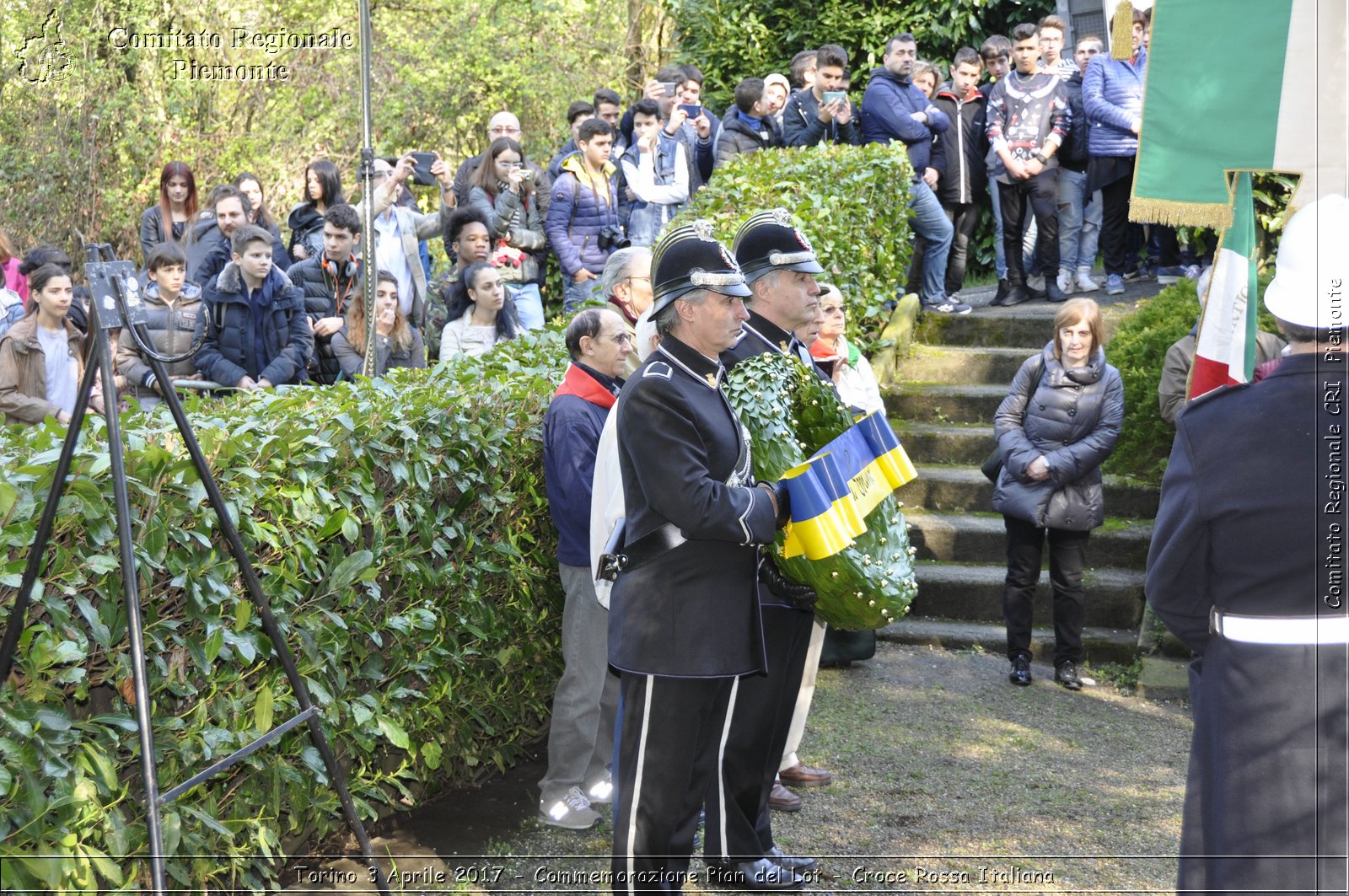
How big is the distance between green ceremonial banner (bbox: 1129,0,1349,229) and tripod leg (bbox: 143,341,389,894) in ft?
12.5

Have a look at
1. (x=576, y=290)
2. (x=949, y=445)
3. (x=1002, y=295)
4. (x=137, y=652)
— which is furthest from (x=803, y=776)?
(x=1002, y=295)

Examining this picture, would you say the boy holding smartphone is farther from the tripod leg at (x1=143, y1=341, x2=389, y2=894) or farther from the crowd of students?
the tripod leg at (x1=143, y1=341, x2=389, y2=894)

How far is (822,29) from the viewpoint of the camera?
14258 millimetres

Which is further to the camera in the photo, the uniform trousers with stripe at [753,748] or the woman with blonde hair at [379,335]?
the woman with blonde hair at [379,335]

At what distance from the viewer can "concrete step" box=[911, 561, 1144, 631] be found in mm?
7602

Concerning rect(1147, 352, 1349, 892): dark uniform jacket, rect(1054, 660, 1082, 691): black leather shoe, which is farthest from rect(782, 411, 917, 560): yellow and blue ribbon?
rect(1054, 660, 1082, 691): black leather shoe

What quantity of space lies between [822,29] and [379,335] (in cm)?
799

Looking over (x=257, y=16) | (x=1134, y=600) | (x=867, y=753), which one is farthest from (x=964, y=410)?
(x=257, y=16)

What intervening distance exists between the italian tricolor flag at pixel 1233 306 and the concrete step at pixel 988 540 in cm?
279

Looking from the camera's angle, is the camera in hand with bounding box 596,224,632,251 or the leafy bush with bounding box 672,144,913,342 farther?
the camera in hand with bounding box 596,224,632,251

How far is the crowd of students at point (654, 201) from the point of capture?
846cm

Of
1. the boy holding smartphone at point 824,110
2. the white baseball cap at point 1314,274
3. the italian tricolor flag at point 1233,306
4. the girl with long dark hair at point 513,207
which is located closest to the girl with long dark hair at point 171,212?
the girl with long dark hair at point 513,207

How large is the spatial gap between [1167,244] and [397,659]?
28.6ft

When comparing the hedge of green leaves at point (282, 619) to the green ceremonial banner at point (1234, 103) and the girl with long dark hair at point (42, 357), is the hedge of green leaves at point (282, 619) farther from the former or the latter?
the green ceremonial banner at point (1234, 103)
